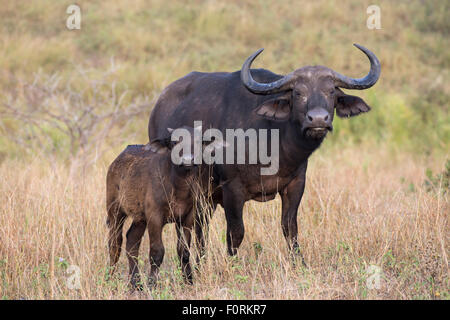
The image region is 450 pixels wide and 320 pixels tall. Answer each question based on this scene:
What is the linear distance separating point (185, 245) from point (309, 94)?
2.04 metres

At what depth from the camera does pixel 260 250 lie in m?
7.18

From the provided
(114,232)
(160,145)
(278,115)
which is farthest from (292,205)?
(114,232)

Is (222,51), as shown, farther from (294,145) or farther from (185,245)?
(185,245)

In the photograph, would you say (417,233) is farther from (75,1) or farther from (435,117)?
(75,1)

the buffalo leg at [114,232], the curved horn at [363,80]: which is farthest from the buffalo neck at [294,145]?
the buffalo leg at [114,232]

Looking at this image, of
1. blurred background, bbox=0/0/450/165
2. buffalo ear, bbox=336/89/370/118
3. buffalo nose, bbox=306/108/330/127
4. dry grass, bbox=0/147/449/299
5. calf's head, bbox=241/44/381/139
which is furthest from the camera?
blurred background, bbox=0/0/450/165

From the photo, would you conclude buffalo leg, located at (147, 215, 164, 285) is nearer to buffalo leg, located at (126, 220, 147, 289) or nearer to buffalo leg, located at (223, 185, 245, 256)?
buffalo leg, located at (126, 220, 147, 289)

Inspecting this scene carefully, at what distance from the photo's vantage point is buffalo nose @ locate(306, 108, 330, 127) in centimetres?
586

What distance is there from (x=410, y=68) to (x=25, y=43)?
536 inches

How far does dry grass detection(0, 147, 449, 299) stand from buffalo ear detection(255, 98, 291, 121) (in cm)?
132

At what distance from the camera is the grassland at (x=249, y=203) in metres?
6.12

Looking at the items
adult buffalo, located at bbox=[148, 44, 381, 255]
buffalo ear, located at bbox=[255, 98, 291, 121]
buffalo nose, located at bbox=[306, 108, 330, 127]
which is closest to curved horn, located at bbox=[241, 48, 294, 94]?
adult buffalo, located at bbox=[148, 44, 381, 255]

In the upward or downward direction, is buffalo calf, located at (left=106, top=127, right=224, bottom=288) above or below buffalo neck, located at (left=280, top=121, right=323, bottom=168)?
below

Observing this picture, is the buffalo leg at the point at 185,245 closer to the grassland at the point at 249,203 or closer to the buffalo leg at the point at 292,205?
the grassland at the point at 249,203
